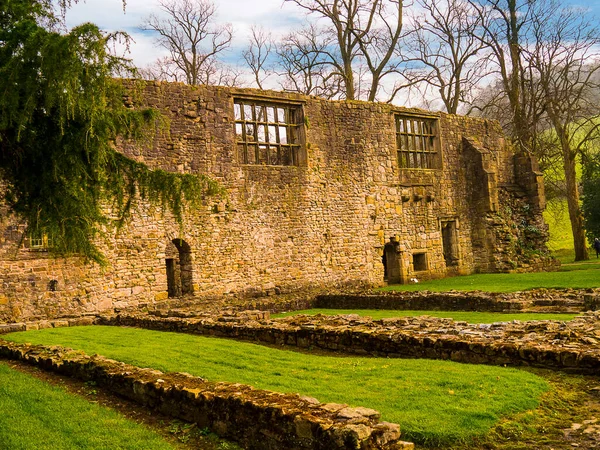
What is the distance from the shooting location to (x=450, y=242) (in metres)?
24.1

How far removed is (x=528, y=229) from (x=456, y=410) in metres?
21.1

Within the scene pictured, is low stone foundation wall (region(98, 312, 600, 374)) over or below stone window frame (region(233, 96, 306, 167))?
below

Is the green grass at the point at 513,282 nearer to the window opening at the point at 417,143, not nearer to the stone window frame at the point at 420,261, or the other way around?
the stone window frame at the point at 420,261

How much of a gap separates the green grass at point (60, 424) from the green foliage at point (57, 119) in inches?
77.1

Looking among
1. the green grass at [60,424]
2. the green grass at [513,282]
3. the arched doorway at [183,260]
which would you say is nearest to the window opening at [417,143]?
the green grass at [513,282]

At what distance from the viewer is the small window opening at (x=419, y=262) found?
22.9 m

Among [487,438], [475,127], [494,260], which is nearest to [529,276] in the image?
[494,260]

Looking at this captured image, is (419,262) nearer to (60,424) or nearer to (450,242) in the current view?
(450,242)

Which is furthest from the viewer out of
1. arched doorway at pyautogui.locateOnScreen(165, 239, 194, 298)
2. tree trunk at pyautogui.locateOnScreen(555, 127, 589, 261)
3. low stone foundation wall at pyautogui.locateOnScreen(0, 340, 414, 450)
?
tree trunk at pyautogui.locateOnScreen(555, 127, 589, 261)

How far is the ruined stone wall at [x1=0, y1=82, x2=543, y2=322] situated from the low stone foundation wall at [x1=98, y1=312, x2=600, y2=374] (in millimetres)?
4515

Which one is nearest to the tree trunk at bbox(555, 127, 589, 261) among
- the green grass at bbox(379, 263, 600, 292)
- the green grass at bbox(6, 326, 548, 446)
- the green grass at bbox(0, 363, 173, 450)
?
the green grass at bbox(379, 263, 600, 292)

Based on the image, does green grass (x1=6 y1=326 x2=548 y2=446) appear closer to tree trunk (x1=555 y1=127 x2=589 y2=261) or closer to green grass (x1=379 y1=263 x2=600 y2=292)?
green grass (x1=379 y1=263 x2=600 y2=292)

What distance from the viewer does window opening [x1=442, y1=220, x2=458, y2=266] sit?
24.0 metres

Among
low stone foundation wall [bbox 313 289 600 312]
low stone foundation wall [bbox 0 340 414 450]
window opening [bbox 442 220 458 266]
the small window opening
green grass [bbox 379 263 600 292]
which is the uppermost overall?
window opening [bbox 442 220 458 266]
